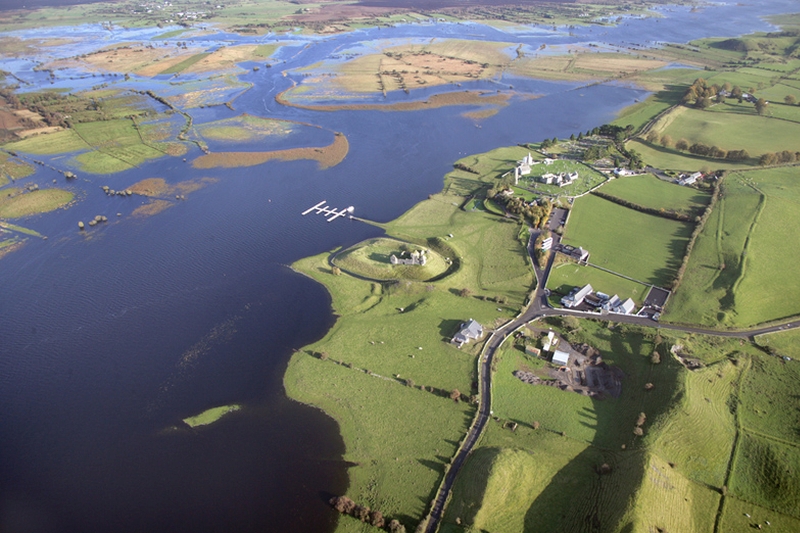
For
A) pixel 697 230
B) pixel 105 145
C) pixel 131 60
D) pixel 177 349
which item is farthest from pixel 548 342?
pixel 131 60

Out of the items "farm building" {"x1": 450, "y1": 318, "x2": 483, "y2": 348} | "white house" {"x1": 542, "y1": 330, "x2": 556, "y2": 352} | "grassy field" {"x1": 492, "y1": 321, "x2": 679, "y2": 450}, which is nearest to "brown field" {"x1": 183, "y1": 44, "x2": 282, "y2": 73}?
"farm building" {"x1": 450, "y1": 318, "x2": 483, "y2": 348}

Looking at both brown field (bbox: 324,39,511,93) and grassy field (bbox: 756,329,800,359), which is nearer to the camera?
grassy field (bbox: 756,329,800,359)

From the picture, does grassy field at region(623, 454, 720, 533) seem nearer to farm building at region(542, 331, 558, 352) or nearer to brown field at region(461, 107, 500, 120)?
farm building at region(542, 331, 558, 352)

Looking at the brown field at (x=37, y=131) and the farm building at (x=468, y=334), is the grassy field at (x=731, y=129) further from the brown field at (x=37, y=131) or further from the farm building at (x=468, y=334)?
the brown field at (x=37, y=131)

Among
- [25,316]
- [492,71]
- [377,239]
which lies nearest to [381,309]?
[377,239]

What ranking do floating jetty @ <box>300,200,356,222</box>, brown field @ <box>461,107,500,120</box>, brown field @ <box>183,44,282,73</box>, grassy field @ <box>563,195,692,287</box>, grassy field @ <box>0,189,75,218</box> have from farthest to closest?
brown field @ <box>183,44,282,73</box>
brown field @ <box>461,107,500,120</box>
grassy field @ <box>0,189,75,218</box>
floating jetty @ <box>300,200,356,222</box>
grassy field @ <box>563,195,692,287</box>
